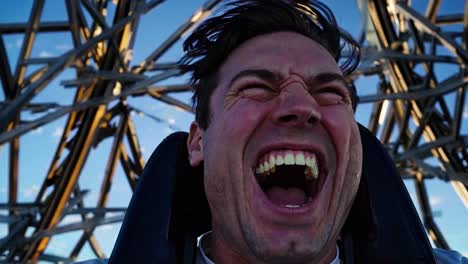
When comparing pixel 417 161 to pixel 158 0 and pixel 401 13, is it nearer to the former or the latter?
pixel 401 13

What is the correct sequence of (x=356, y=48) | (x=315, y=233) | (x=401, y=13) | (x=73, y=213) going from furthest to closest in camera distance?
1. (x=73, y=213)
2. (x=401, y=13)
3. (x=356, y=48)
4. (x=315, y=233)

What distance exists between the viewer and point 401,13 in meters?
6.65

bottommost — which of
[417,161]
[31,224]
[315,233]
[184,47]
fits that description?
[31,224]

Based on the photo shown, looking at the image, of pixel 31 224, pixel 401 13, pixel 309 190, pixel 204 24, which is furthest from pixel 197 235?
pixel 31 224

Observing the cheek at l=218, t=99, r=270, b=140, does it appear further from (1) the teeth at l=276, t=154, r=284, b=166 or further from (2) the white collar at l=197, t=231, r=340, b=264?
(2) the white collar at l=197, t=231, r=340, b=264

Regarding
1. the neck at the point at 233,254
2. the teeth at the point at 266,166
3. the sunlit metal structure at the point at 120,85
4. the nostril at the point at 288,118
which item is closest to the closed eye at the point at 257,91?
the nostril at the point at 288,118

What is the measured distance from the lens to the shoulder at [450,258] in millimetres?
1821

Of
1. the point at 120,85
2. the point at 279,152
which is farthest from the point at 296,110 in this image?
the point at 120,85

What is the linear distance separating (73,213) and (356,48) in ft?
20.7

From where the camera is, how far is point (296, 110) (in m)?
1.61

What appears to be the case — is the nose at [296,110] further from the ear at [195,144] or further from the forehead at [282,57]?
the ear at [195,144]

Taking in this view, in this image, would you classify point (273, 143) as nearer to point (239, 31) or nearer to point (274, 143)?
point (274, 143)

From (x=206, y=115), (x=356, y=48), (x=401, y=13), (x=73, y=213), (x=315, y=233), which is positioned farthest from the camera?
(x=73, y=213)

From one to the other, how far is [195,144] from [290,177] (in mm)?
375
